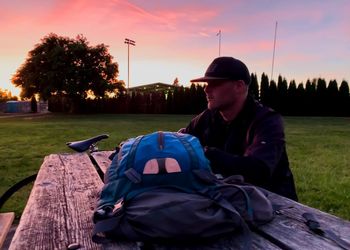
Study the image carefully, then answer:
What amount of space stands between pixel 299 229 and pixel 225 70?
1285 mm

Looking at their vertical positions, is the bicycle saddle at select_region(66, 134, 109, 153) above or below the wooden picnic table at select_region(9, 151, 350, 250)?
above

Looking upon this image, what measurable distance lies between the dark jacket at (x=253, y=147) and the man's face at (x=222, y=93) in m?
0.10

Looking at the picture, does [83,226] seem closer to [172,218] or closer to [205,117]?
[172,218]

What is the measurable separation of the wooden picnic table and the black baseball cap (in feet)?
2.74

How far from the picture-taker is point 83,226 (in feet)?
5.57

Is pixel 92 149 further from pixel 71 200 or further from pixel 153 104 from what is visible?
pixel 153 104

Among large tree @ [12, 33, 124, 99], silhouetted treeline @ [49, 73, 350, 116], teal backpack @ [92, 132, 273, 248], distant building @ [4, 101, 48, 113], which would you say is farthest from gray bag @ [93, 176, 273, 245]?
distant building @ [4, 101, 48, 113]

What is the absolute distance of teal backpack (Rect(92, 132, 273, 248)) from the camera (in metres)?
1.42

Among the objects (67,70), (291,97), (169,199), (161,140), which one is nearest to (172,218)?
(169,199)

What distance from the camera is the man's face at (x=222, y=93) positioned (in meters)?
2.68

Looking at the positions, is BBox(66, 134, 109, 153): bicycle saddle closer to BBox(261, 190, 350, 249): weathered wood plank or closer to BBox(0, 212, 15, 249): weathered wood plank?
BBox(0, 212, 15, 249): weathered wood plank

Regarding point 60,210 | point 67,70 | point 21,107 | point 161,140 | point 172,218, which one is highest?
point 67,70

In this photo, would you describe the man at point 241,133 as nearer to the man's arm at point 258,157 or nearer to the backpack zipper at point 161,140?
the man's arm at point 258,157

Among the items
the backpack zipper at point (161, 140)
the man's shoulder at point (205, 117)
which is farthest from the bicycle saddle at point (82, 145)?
the backpack zipper at point (161, 140)
